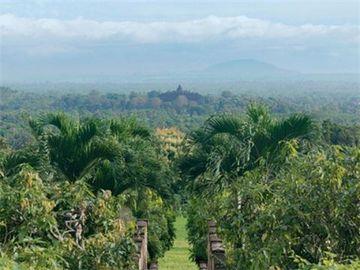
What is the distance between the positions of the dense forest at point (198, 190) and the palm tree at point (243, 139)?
0.06ft

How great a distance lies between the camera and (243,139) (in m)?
12.0

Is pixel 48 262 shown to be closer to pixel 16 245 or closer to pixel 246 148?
pixel 16 245

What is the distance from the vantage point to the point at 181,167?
1340cm

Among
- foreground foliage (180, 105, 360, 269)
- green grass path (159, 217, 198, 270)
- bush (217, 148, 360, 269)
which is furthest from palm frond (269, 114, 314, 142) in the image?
green grass path (159, 217, 198, 270)

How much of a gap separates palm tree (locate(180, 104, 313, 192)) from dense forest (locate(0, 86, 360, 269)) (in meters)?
0.02

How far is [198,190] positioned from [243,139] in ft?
6.01

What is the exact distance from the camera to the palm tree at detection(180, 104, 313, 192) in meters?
11.8

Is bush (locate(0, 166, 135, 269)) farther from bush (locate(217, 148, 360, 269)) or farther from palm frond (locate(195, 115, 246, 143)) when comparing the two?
palm frond (locate(195, 115, 246, 143))

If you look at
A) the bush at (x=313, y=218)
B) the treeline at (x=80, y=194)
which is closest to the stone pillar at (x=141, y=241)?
the treeline at (x=80, y=194)

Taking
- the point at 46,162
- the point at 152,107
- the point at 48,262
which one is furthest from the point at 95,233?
the point at 152,107

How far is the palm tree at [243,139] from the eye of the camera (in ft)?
38.5

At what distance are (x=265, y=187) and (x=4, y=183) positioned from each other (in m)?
3.01

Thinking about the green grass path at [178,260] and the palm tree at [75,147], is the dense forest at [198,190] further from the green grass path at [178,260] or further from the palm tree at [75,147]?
the green grass path at [178,260]

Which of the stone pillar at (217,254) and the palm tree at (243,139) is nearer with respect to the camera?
the stone pillar at (217,254)
